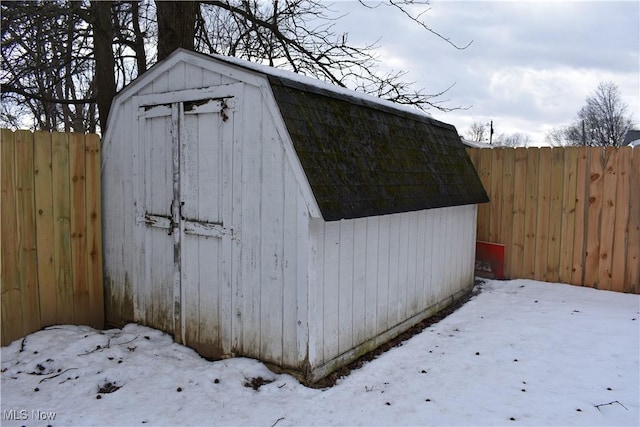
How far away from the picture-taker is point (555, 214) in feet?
20.1

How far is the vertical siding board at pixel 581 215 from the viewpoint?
5922 mm

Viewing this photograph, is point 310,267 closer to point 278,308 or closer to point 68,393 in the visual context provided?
point 278,308

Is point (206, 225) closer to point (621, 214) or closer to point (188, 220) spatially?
point (188, 220)

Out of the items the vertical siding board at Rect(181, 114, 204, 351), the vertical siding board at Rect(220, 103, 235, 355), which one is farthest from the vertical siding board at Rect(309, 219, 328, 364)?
the vertical siding board at Rect(181, 114, 204, 351)

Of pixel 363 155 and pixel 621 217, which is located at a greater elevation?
pixel 363 155

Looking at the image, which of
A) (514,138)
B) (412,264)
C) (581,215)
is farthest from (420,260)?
(514,138)

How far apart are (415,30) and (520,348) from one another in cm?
535

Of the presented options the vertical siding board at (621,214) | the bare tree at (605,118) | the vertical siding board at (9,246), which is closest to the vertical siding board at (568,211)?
the vertical siding board at (621,214)

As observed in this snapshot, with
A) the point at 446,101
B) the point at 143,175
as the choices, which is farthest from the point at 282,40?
the point at 143,175

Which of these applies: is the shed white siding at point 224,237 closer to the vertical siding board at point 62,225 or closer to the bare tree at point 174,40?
the vertical siding board at point 62,225

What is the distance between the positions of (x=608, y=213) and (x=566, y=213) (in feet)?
1.60

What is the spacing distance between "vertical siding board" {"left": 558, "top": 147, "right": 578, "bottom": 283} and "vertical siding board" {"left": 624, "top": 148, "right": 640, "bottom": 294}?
638 millimetres

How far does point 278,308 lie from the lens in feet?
11.1

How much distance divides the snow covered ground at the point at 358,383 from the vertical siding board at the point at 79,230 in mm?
295
